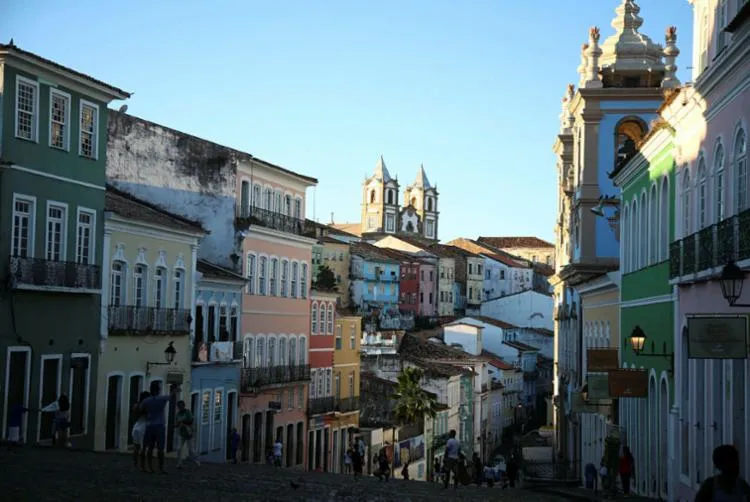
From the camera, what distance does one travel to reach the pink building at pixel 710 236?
745 inches

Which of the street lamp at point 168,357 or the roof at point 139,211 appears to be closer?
the roof at point 139,211

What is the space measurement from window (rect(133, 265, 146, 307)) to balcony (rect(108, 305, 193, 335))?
1.16 ft

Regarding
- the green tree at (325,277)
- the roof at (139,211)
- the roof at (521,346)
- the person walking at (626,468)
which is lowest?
the person walking at (626,468)

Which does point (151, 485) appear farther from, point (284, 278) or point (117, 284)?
point (284, 278)

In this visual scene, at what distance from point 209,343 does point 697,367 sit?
964 inches

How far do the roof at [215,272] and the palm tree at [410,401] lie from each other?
2455cm

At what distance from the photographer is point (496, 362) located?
108 meters

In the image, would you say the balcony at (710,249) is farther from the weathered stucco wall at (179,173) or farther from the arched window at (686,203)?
the weathered stucco wall at (179,173)

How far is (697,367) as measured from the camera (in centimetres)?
2355

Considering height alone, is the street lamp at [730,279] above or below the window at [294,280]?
below

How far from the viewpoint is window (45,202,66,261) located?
109 ft

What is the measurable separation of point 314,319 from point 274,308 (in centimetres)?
568

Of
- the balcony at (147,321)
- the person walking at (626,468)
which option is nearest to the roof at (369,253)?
the balcony at (147,321)

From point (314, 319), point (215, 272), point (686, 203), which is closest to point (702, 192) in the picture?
point (686, 203)
